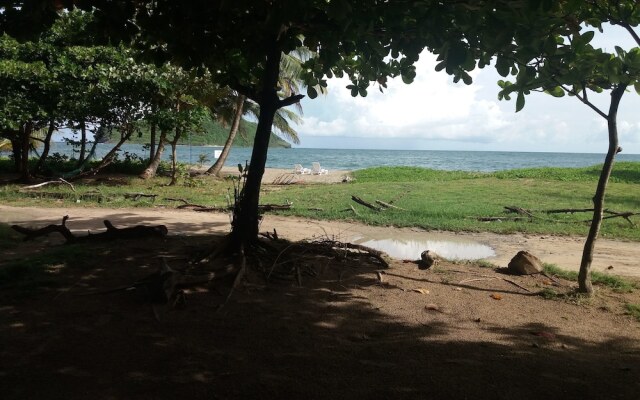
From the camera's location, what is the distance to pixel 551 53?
3906mm

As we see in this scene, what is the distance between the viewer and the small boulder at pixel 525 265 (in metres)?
6.33

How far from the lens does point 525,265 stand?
6355 millimetres

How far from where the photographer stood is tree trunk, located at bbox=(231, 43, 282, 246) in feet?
18.2

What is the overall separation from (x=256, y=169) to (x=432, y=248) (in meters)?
4.30

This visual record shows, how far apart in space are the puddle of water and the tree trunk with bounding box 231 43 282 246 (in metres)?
3.08

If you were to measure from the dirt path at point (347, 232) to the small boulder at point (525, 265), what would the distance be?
2.96ft

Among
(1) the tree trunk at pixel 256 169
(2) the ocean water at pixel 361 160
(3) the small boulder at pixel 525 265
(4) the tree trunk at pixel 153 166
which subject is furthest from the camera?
Answer: (2) the ocean water at pixel 361 160

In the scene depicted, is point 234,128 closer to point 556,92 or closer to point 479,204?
point 479,204

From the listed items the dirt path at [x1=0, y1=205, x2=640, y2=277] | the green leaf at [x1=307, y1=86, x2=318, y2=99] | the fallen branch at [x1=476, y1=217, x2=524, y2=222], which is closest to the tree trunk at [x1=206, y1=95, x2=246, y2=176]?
the dirt path at [x1=0, y1=205, x2=640, y2=277]

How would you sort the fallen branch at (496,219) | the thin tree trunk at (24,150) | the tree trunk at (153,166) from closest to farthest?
the fallen branch at (496,219)
the thin tree trunk at (24,150)
the tree trunk at (153,166)

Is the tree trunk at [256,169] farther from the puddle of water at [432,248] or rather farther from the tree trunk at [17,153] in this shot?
the tree trunk at [17,153]

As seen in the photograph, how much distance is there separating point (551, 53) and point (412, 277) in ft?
9.80

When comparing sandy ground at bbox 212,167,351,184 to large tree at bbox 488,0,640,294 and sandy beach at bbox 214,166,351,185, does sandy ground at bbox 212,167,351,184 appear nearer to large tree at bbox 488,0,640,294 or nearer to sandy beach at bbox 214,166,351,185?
sandy beach at bbox 214,166,351,185

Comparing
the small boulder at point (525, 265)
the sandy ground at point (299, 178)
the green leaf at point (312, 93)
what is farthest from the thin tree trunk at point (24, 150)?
the small boulder at point (525, 265)
